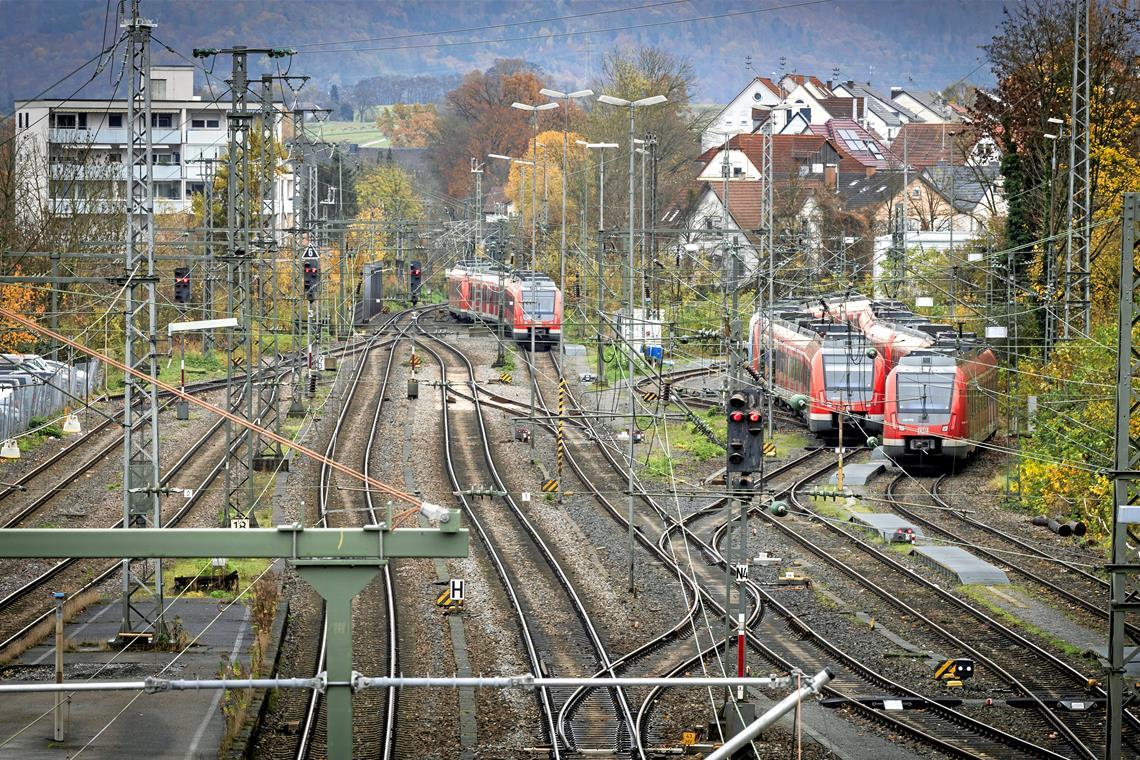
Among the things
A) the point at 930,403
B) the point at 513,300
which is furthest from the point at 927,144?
the point at 930,403

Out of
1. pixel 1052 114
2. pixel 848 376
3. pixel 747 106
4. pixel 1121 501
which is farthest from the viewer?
pixel 747 106

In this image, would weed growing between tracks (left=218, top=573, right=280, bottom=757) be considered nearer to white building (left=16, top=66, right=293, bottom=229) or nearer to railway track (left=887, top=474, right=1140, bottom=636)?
railway track (left=887, top=474, right=1140, bottom=636)

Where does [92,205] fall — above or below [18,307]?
above

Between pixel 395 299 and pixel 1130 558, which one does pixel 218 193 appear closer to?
pixel 395 299

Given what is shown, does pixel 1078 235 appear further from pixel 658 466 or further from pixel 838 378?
pixel 658 466

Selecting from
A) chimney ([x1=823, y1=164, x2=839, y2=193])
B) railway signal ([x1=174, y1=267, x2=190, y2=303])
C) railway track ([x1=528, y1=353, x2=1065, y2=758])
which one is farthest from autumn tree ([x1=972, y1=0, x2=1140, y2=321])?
chimney ([x1=823, y1=164, x2=839, y2=193])

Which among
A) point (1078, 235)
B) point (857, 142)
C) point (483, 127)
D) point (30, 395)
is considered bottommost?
point (30, 395)

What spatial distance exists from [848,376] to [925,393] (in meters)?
2.63

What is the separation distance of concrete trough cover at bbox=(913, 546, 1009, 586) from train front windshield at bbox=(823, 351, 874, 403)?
9.34m

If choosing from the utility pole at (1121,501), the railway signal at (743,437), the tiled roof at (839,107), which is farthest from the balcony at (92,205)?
the tiled roof at (839,107)

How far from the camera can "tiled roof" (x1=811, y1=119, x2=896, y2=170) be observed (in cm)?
11156

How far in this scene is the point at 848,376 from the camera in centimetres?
3694

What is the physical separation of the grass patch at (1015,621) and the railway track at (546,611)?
6215 millimetres

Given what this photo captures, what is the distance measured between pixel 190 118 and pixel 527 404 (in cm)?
5230
